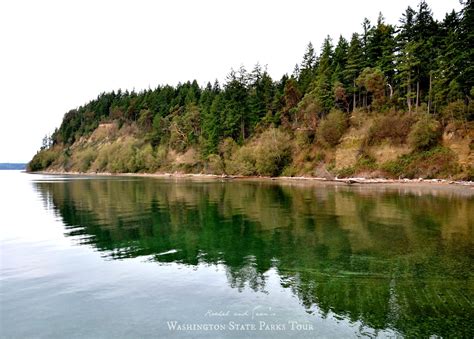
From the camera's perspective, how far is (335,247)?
19078mm

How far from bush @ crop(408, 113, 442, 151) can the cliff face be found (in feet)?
1.15

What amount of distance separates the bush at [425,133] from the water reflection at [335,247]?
2462 cm

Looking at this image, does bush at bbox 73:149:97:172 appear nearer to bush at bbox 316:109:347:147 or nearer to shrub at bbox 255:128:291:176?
shrub at bbox 255:128:291:176

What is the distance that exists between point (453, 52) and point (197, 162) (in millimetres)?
72373

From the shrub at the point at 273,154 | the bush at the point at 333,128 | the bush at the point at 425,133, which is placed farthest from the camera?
the shrub at the point at 273,154

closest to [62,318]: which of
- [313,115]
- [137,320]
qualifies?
[137,320]

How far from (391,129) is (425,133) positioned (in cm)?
786

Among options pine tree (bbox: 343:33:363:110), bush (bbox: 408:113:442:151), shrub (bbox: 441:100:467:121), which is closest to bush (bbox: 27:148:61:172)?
pine tree (bbox: 343:33:363:110)

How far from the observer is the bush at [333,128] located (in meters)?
76.8

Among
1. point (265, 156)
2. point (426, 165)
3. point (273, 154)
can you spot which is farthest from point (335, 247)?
point (265, 156)

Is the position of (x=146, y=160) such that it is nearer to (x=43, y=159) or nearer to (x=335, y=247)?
(x=43, y=159)

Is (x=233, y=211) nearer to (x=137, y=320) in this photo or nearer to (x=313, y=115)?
(x=137, y=320)

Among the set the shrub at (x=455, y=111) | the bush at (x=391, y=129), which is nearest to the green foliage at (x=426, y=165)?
the bush at (x=391, y=129)

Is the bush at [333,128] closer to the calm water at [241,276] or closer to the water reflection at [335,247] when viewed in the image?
the water reflection at [335,247]
